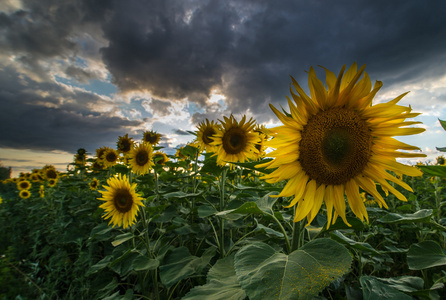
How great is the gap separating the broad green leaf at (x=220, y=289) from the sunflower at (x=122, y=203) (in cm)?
174

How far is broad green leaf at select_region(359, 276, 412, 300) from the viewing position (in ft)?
3.86

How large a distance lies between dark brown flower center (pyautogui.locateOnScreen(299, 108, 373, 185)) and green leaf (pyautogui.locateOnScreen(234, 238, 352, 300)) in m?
0.38

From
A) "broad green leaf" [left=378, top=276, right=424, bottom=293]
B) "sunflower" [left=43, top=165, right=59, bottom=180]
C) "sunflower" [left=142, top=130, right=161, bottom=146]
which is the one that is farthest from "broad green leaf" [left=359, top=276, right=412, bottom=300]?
"sunflower" [left=43, top=165, right=59, bottom=180]

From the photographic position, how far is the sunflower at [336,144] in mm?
1213

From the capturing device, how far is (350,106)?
1251mm

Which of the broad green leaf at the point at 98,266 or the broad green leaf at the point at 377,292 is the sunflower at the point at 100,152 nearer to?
the broad green leaf at the point at 98,266

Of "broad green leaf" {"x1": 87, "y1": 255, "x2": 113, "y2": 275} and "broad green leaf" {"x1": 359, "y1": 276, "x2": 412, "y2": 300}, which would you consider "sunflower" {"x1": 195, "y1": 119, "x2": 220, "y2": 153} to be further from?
"broad green leaf" {"x1": 359, "y1": 276, "x2": 412, "y2": 300}

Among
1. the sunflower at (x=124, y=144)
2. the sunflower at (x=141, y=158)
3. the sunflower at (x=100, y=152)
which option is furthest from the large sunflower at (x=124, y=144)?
the sunflower at (x=100, y=152)

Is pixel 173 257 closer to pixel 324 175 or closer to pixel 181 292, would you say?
pixel 181 292

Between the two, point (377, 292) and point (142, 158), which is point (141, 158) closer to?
point (142, 158)

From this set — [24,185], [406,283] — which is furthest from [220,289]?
[24,185]

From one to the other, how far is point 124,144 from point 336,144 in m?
4.37

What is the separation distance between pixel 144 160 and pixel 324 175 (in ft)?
11.4

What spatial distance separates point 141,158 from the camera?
4191 mm
